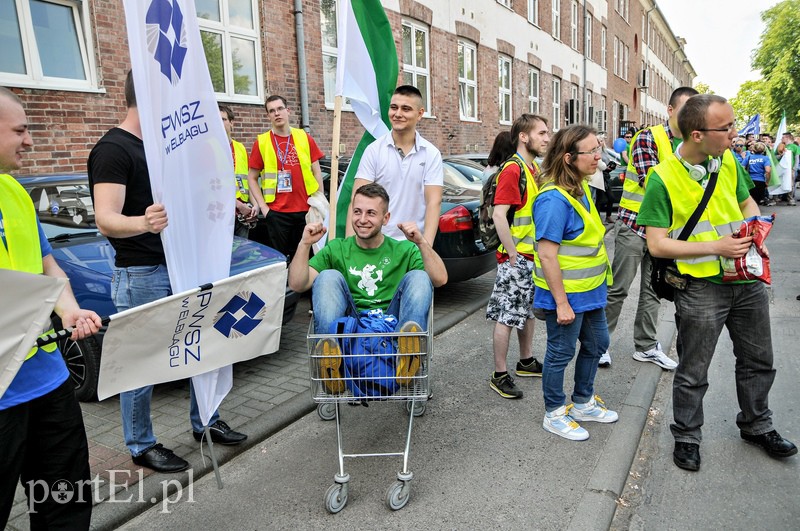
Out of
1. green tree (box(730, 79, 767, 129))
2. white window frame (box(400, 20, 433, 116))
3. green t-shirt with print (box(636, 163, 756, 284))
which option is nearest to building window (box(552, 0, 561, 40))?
white window frame (box(400, 20, 433, 116))

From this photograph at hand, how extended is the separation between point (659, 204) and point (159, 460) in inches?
122

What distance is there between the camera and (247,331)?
3037mm

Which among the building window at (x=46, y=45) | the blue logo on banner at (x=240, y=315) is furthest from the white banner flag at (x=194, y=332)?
A: the building window at (x=46, y=45)

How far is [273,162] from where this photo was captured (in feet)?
19.2

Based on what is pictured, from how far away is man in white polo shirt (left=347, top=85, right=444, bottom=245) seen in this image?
4.00 metres

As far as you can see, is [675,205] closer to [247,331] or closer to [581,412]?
[581,412]

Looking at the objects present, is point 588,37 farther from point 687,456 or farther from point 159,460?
point 159,460

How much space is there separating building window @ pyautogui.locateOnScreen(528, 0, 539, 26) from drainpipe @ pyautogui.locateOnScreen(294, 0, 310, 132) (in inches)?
501

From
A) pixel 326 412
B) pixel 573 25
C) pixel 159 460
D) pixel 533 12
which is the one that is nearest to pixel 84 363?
pixel 159 460

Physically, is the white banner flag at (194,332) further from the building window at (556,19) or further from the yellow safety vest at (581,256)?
the building window at (556,19)

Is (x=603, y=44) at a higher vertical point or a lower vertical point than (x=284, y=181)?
higher

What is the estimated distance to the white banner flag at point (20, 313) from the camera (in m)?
1.83

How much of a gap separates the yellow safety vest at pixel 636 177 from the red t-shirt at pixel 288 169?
10.1 ft

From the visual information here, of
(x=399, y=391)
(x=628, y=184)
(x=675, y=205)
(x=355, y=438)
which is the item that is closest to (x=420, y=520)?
(x=399, y=391)
